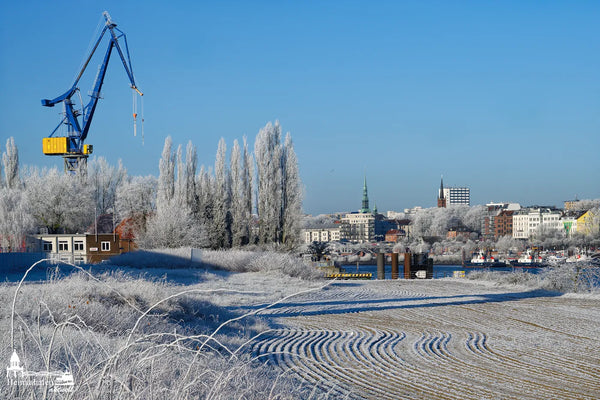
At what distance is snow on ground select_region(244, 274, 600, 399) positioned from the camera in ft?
21.9

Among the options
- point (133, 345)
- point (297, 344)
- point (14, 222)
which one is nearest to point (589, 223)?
point (14, 222)

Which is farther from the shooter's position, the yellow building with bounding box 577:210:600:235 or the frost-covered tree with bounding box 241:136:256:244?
the yellow building with bounding box 577:210:600:235

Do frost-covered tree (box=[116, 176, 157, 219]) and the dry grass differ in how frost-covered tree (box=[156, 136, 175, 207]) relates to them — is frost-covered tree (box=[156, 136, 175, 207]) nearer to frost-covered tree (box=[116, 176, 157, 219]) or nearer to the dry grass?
frost-covered tree (box=[116, 176, 157, 219])

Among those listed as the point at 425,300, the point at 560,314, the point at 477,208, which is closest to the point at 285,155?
the point at 425,300

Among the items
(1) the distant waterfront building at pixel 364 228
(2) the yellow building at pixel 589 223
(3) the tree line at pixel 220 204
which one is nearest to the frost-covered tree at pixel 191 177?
(3) the tree line at pixel 220 204

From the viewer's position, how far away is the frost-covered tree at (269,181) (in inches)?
1369

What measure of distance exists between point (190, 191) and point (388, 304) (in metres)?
22.3

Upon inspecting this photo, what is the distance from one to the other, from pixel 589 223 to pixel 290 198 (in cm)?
6246

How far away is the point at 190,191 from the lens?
35312mm

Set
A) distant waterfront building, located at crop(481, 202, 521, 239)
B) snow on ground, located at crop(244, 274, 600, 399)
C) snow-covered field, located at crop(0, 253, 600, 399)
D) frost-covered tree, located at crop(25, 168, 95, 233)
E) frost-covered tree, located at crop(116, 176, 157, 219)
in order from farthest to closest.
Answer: distant waterfront building, located at crop(481, 202, 521, 239), frost-covered tree, located at crop(116, 176, 157, 219), frost-covered tree, located at crop(25, 168, 95, 233), snow on ground, located at crop(244, 274, 600, 399), snow-covered field, located at crop(0, 253, 600, 399)

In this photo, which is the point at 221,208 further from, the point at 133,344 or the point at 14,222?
the point at 133,344

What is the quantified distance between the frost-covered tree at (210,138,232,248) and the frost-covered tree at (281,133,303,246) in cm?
323

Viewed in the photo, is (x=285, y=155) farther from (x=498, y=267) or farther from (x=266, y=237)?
(x=498, y=267)

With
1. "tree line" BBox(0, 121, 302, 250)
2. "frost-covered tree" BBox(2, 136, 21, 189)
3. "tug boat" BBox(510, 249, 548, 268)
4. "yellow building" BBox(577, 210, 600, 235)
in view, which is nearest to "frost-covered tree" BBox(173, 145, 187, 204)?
"tree line" BBox(0, 121, 302, 250)
